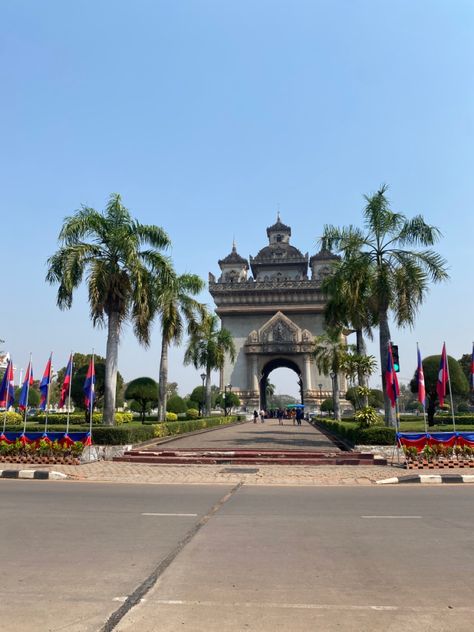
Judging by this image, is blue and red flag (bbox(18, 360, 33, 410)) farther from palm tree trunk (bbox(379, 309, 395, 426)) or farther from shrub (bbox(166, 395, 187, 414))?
shrub (bbox(166, 395, 187, 414))

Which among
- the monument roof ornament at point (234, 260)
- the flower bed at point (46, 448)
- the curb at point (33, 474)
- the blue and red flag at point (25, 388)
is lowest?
the curb at point (33, 474)

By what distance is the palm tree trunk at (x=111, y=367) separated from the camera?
20453 millimetres

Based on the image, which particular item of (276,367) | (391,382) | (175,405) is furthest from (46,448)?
(276,367)

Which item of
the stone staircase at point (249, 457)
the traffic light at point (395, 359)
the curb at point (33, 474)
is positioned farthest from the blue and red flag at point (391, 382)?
the curb at point (33, 474)

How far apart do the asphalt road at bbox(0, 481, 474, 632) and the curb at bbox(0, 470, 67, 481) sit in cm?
441

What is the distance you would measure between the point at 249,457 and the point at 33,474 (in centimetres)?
712

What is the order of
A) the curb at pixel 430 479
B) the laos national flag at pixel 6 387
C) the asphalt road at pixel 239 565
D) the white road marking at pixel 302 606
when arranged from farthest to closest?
1. the laos national flag at pixel 6 387
2. the curb at pixel 430 479
3. the white road marking at pixel 302 606
4. the asphalt road at pixel 239 565

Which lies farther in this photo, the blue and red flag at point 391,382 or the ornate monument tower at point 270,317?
the ornate monument tower at point 270,317

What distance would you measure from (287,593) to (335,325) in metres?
24.8

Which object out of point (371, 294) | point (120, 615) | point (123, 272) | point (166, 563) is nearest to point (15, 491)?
point (166, 563)

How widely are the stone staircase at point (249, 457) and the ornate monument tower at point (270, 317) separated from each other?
4974 centimetres

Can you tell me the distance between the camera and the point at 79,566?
536 centimetres

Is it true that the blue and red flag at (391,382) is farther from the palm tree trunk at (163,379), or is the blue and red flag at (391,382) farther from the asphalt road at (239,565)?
the palm tree trunk at (163,379)

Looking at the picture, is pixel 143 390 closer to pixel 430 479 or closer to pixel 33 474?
pixel 33 474
